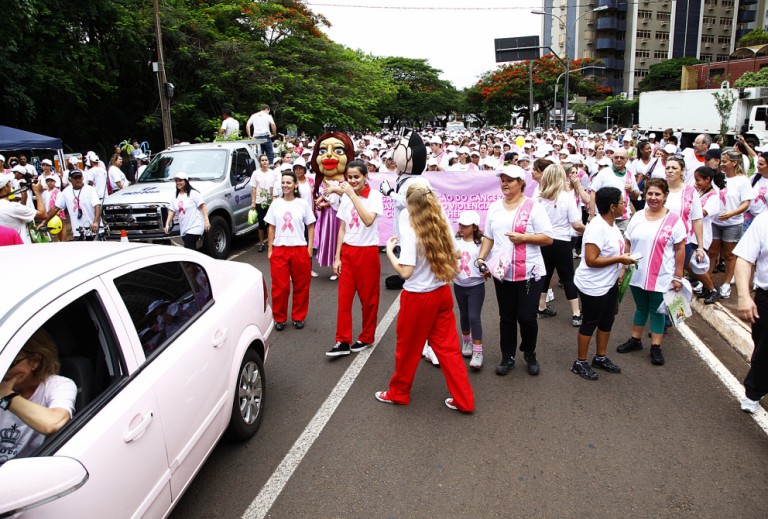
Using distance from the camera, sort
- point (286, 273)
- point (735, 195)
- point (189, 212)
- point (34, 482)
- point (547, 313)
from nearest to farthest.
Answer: point (34, 482) < point (286, 273) < point (547, 313) < point (735, 195) < point (189, 212)

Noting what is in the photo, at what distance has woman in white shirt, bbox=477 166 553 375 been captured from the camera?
477 centimetres

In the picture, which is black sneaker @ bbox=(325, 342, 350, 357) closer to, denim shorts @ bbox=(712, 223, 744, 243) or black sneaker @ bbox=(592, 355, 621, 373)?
black sneaker @ bbox=(592, 355, 621, 373)

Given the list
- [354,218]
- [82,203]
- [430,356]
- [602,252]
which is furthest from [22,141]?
[602,252]

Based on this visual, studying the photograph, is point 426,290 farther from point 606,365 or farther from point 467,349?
point 606,365

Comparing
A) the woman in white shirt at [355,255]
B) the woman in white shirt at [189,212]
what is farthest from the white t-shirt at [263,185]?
the woman in white shirt at [355,255]

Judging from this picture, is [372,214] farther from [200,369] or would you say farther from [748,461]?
[748,461]

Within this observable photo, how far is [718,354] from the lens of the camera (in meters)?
5.52

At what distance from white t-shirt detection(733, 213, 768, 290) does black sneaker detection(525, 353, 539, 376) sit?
6.03 feet

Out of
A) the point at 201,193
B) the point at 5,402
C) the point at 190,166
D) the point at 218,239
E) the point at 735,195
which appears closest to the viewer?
the point at 5,402

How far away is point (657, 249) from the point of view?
505 centimetres

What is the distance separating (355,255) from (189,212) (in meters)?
4.10

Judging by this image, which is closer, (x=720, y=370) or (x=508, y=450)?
(x=508, y=450)

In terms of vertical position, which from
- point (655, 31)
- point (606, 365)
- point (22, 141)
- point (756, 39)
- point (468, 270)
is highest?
point (655, 31)

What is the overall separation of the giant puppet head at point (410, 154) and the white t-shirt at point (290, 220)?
1394 mm
